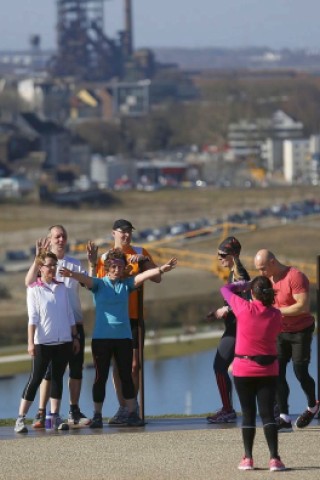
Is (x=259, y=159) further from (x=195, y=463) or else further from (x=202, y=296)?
(x=195, y=463)

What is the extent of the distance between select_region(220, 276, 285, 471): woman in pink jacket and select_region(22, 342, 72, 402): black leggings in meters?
1.33

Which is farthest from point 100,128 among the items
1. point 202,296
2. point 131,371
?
point 131,371

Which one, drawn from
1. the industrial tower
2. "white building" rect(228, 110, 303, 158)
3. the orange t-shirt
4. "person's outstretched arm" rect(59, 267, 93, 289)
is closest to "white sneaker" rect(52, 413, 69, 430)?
the orange t-shirt

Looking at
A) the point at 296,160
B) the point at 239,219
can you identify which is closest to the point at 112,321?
the point at 239,219

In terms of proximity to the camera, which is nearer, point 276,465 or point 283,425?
point 276,465

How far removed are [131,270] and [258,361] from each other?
1277 millimetres

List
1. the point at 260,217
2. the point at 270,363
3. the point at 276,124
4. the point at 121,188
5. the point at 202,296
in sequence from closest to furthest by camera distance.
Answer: the point at 270,363, the point at 202,296, the point at 260,217, the point at 121,188, the point at 276,124

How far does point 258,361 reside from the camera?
23.4 ft

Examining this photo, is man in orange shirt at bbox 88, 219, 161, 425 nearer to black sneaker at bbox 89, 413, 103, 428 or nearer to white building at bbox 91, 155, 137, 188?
black sneaker at bbox 89, 413, 103, 428

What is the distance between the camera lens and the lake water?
47.4 feet

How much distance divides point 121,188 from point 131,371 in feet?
207

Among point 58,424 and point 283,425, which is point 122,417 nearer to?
point 58,424

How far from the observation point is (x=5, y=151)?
7831 centimetres

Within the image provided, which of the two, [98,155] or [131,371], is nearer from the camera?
[131,371]
